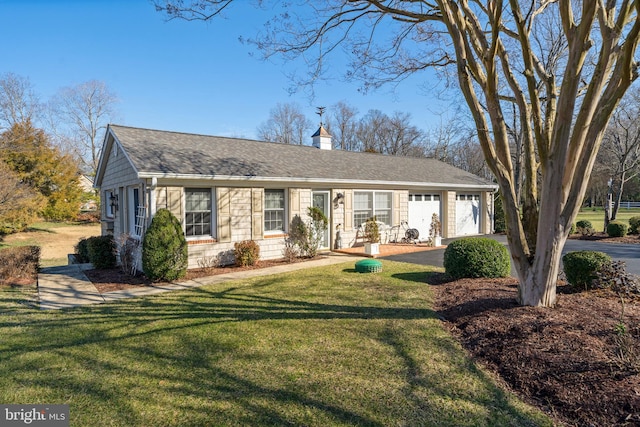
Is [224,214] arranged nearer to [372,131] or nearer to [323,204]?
[323,204]

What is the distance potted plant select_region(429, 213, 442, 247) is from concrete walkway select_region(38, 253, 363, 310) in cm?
539

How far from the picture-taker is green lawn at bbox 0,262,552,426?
10.6 ft

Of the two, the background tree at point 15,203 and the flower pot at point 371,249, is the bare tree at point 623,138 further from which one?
the background tree at point 15,203

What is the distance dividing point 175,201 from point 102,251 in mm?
3178

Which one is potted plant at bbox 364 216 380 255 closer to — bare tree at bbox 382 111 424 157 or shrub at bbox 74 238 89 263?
shrub at bbox 74 238 89 263

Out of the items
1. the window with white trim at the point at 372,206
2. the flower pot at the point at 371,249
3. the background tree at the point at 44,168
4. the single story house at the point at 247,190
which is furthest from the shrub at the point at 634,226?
the background tree at the point at 44,168

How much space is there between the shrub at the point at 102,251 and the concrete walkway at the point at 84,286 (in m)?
0.55

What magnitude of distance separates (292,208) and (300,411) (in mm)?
8994

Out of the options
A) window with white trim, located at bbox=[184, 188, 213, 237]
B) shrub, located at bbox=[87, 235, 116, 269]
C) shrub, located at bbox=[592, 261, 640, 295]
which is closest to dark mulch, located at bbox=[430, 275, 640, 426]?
shrub, located at bbox=[592, 261, 640, 295]

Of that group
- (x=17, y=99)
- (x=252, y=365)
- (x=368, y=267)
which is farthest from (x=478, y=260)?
(x=17, y=99)

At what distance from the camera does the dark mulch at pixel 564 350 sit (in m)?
3.16

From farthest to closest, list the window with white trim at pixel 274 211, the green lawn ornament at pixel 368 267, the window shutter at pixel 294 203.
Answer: the window shutter at pixel 294 203 → the window with white trim at pixel 274 211 → the green lawn ornament at pixel 368 267

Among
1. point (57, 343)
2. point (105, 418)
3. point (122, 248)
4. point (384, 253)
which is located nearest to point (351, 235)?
point (384, 253)

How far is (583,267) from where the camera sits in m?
6.47
